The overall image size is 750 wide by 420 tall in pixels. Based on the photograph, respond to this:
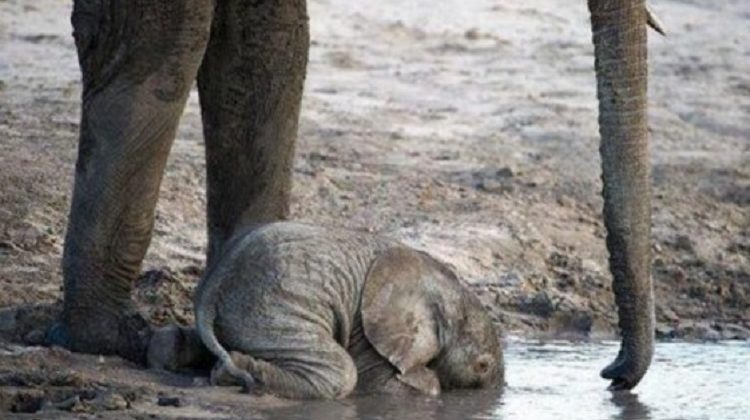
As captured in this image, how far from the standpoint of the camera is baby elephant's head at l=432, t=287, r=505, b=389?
8156 millimetres

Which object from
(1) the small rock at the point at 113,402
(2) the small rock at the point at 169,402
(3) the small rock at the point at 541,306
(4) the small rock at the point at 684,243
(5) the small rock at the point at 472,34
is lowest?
(3) the small rock at the point at 541,306

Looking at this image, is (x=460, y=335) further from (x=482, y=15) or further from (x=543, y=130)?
(x=482, y=15)

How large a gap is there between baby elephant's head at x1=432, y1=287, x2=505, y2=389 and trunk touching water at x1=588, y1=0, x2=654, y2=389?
702 millimetres

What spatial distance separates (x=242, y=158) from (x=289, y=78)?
297 millimetres

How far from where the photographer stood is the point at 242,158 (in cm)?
865

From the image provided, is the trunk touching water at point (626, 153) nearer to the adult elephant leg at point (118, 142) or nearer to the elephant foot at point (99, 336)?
the adult elephant leg at point (118, 142)

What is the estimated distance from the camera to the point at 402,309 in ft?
26.2

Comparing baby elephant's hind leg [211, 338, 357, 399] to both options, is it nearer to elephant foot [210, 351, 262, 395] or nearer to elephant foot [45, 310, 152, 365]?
elephant foot [210, 351, 262, 395]

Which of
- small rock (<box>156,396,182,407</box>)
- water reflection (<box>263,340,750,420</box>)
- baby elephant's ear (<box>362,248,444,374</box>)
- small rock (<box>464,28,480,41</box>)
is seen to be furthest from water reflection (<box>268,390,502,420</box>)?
small rock (<box>464,28,480,41</box>)

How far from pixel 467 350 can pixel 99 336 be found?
44.2 inches

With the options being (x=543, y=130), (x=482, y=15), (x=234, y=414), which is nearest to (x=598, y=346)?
(x=234, y=414)

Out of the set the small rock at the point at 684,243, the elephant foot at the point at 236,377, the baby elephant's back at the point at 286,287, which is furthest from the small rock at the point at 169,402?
the small rock at the point at 684,243

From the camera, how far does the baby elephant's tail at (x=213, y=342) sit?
25.2 feet

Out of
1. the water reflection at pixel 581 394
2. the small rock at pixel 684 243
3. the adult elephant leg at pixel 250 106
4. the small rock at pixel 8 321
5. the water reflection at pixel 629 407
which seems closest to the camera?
the water reflection at pixel 581 394
